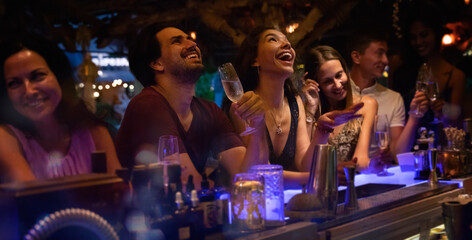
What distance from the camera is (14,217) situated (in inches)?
46.1

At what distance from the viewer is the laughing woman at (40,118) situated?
182 centimetres

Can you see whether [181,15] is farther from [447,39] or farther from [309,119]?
[309,119]

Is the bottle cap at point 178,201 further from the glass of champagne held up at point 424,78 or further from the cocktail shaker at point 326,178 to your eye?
the glass of champagne held up at point 424,78

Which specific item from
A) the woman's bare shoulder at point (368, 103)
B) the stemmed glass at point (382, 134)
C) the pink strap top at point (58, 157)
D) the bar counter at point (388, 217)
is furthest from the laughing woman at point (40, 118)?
the woman's bare shoulder at point (368, 103)

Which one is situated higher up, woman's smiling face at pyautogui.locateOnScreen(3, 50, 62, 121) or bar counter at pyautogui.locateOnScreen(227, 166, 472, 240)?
woman's smiling face at pyautogui.locateOnScreen(3, 50, 62, 121)

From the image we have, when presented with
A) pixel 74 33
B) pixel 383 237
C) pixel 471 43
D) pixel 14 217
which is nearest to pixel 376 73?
pixel 383 237

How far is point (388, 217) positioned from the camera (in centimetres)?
212

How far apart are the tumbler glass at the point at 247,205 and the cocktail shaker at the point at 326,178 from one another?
40 cm

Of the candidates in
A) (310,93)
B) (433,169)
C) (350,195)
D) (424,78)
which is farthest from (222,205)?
(424,78)

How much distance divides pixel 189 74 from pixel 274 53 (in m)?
0.56

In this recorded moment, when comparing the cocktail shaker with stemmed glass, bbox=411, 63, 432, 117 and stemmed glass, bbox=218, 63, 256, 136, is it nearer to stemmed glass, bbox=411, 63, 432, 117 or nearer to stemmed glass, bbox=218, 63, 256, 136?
stemmed glass, bbox=218, 63, 256, 136

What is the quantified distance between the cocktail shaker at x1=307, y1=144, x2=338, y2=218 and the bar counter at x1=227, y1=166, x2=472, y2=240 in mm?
68

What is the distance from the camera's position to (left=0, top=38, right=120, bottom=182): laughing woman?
71.7 inches

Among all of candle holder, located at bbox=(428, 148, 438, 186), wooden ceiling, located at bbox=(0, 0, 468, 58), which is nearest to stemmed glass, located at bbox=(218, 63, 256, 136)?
candle holder, located at bbox=(428, 148, 438, 186)
